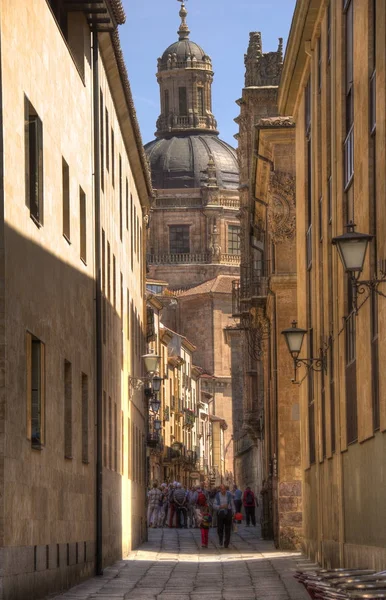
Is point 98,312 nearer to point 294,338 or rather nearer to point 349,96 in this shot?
point 294,338

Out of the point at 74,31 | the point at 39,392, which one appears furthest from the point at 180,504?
the point at 39,392

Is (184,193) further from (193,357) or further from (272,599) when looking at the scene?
(272,599)

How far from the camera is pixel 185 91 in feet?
491

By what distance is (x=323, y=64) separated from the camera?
78.5ft

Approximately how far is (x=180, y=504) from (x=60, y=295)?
107 ft

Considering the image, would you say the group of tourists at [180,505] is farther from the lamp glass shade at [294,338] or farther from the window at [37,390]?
the window at [37,390]

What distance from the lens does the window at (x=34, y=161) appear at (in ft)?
56.1

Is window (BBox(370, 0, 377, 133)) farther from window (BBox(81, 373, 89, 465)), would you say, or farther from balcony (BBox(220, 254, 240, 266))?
balcony (BBox(220, 254, 240, 266))

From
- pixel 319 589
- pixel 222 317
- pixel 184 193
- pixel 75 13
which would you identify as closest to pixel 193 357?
pixel 222 317

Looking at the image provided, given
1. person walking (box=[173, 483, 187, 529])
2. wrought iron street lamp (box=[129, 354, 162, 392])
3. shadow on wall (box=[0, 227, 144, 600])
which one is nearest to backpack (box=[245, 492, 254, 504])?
person walking (box=[173, 483, 187, 529])

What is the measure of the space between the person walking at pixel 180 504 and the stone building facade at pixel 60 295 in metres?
17.3

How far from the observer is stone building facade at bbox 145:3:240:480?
430ft

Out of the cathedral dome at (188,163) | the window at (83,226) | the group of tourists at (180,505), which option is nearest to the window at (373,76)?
the window at (83,226)

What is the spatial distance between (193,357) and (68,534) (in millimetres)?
110822
